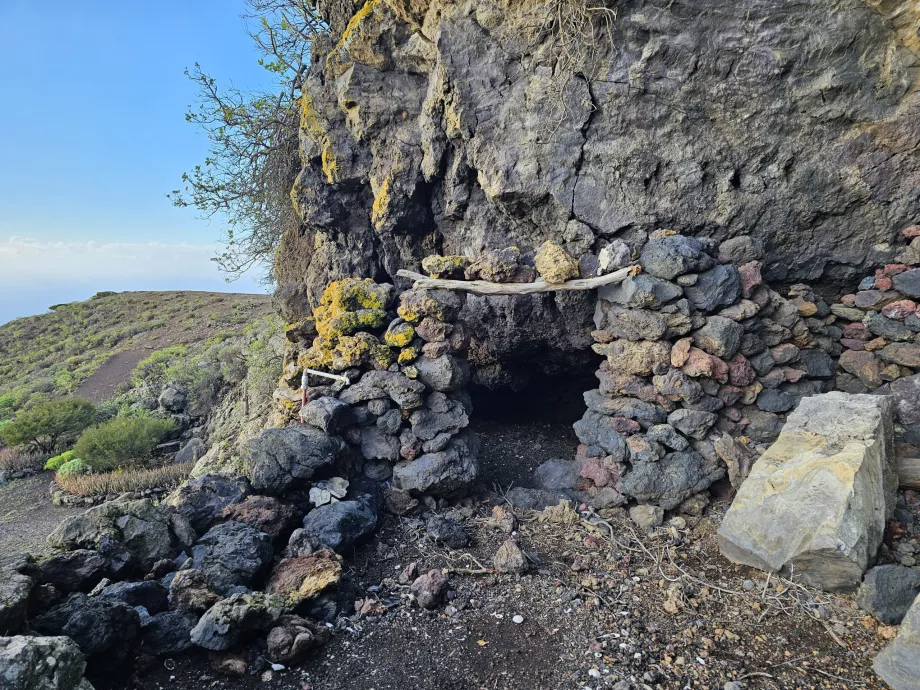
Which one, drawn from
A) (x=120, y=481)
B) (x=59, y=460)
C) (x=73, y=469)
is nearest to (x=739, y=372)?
(x=120, y=481)

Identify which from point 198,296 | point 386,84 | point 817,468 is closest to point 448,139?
point 386,84

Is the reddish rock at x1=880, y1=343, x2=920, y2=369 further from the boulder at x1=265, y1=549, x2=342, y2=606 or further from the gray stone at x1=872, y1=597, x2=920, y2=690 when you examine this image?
the boulder at x1=265, y1=549, x2=342, y2=606

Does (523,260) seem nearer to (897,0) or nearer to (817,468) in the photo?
(817,468)

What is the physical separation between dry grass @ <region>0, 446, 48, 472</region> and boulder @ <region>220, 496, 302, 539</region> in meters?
8.34

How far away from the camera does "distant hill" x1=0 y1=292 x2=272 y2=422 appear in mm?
16812

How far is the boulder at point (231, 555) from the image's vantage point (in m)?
3.85

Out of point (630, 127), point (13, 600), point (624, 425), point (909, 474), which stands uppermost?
point (630, 127)

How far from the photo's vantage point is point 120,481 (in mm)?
8500

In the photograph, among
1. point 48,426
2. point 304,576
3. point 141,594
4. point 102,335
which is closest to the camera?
point 141,594

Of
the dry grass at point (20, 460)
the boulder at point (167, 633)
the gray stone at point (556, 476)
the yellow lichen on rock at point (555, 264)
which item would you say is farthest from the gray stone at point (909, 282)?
the dry grass at point (20, 460)

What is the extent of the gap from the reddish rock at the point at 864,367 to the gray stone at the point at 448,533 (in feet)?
14.6

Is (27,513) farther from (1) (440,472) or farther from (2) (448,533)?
(2) (448,533)

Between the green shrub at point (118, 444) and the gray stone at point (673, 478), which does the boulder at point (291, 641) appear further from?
the green shrub at point (118, 444)

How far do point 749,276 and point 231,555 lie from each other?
5511 millimetres
